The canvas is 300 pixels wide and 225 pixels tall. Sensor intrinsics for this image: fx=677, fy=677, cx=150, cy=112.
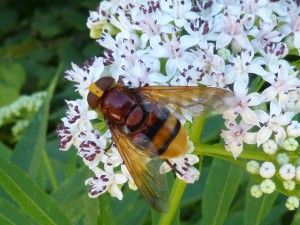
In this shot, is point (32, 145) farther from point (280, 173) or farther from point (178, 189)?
point (280, 173)

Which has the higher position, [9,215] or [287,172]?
[287,172]

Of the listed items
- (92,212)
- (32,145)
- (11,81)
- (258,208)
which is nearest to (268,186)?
(258,208)

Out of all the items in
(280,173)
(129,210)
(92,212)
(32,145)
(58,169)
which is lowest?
(58,169)

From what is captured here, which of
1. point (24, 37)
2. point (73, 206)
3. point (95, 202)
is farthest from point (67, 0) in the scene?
point (95, 202)

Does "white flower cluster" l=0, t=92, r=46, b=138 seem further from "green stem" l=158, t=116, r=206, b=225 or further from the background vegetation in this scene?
"green stem" l=158, t=116, r=206, b=225

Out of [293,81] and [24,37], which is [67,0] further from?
[293,81]

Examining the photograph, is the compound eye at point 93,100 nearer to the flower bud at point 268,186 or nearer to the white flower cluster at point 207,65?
the white flower cluster at point 207,65
